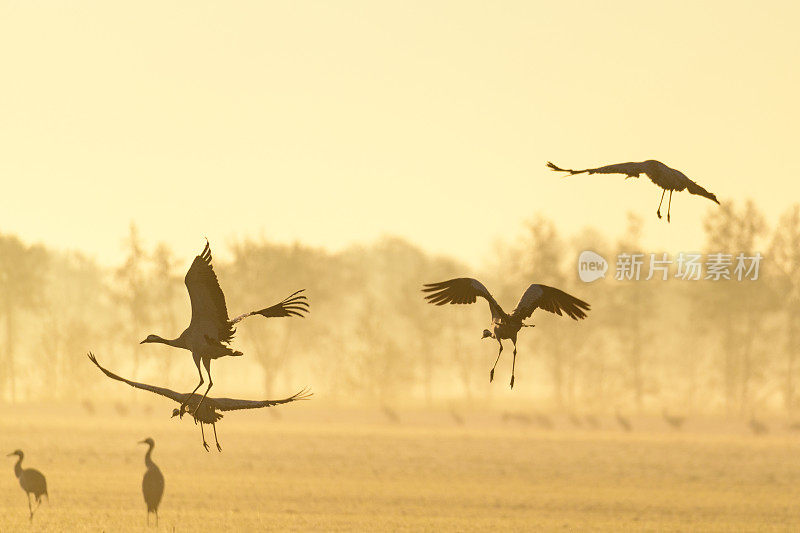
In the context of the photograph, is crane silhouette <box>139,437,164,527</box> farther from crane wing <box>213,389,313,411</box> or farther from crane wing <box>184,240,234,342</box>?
crane wing <box>213,389,313,411</box>

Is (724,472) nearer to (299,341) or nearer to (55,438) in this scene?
(55,438)

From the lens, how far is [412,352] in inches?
4382

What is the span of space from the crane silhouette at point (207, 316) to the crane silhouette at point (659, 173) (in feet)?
7.45

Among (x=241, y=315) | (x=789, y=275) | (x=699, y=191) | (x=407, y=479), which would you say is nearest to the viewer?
(x=241, y=315)

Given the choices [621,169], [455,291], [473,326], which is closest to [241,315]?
[455,291]

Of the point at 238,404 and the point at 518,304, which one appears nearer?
the point at 238,404

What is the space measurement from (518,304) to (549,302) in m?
0.59

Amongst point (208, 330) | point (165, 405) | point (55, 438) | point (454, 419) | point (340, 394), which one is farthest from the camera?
point (340, 394)

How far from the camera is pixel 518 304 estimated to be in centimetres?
731

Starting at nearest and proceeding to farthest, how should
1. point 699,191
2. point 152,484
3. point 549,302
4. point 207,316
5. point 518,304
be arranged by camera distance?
point 207,316, point 518,304, point 699,191, point 549,302, point 152,484

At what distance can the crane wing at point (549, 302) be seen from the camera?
7441 millimetres

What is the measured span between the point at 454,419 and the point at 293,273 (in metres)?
24.8

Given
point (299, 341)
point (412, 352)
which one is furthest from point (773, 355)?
point (299, 341)

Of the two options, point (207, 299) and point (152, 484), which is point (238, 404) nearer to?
point (207, 299)
